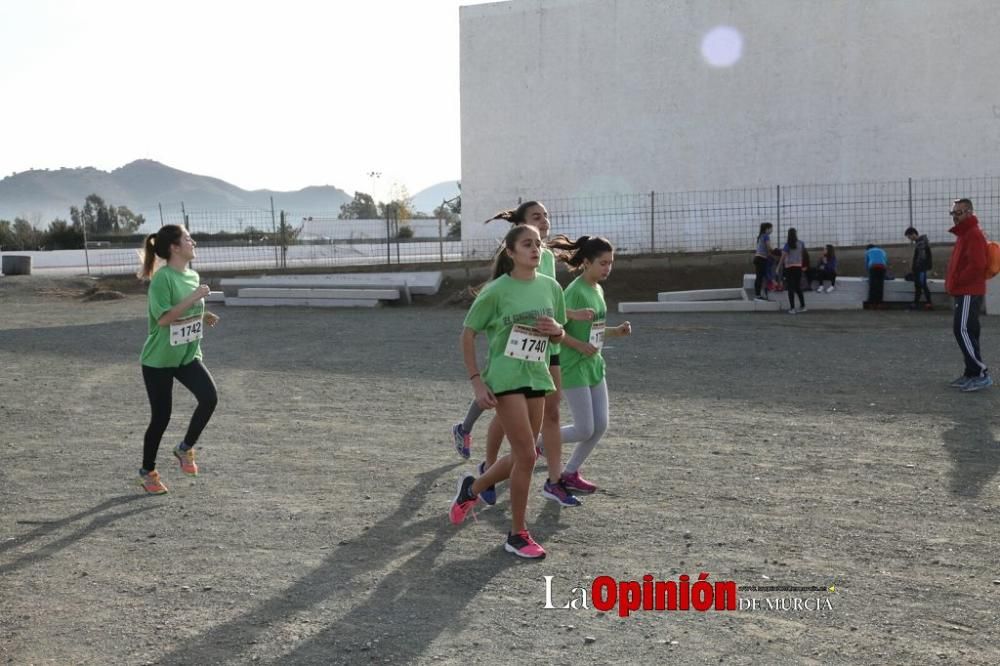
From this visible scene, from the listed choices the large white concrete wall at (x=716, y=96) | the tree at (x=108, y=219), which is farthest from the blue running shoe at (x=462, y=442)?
the tree at (x=108, y=219)

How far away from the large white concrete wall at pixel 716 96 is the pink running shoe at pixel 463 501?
80.0 feet

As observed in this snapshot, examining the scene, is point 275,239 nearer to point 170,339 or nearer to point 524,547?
point 170,339

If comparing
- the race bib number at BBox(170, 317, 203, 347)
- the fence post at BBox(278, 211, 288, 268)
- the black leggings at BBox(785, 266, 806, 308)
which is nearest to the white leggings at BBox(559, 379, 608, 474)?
the race bib number at BBox(170, 317, 203, 347)

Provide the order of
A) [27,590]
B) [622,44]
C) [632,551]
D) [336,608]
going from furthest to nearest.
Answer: [622,44]
[632,551]
[27,590]
[336,608]

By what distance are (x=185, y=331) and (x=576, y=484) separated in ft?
8.71

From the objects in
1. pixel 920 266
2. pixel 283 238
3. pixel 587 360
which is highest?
pixel 283 238

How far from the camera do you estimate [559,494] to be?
5.96 m

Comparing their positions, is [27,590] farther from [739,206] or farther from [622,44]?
[622,44]

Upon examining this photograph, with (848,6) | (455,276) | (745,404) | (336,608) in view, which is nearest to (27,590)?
(336,608)

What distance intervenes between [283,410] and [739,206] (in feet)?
70.1

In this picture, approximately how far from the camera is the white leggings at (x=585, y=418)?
5.98 meters

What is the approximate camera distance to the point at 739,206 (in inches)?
1113

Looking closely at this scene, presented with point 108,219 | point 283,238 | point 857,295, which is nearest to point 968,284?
point 857,295
